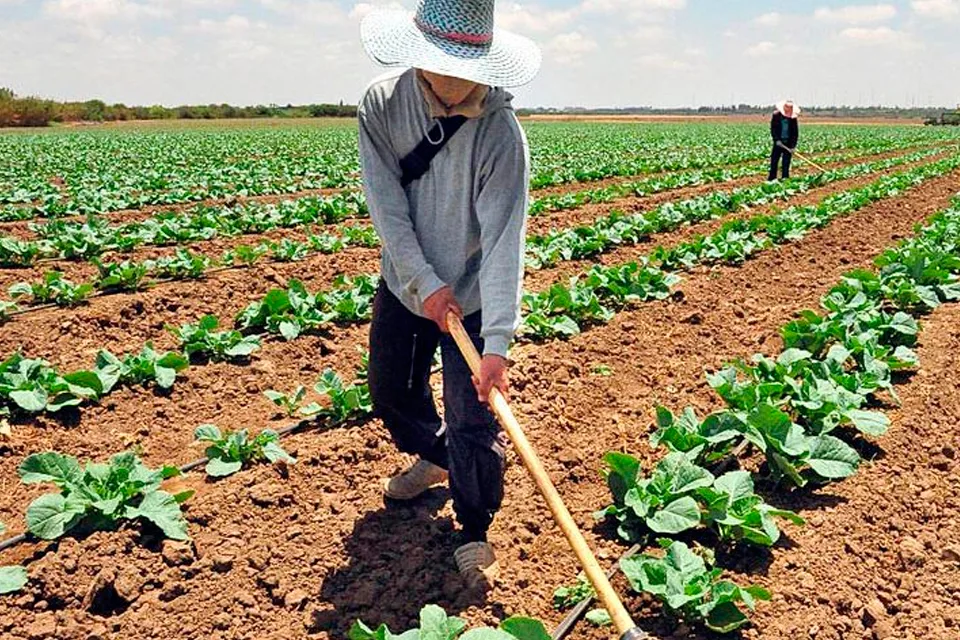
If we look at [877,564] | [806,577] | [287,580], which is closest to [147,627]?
[287,580]

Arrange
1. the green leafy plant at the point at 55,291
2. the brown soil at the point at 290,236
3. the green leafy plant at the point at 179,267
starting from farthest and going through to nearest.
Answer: the brown soil at the point at 290,236 → the green leafy plant at the point at 179,267 → the green leafy plant at the point at 55,291

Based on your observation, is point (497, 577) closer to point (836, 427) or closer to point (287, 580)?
point (287, 580)

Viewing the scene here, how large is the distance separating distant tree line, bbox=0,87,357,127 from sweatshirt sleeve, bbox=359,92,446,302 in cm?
4642

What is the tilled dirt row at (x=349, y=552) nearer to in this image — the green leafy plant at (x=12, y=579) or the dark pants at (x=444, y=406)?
the green leafy plant at (x=12, y=579)

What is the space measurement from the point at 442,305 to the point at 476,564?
103 cm

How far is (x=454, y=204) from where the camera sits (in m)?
2.89

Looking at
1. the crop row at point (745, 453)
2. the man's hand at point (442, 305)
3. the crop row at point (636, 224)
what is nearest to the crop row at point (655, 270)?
the crop row at point (636, 224)

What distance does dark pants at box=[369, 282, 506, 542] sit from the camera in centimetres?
296

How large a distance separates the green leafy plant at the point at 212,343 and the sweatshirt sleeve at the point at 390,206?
2.93 meters

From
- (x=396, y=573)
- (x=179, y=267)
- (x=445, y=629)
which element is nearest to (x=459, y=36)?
(x=445, y=629)

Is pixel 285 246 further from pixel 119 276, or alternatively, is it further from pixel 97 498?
pixel 97 498

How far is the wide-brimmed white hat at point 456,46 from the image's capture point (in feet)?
8.14

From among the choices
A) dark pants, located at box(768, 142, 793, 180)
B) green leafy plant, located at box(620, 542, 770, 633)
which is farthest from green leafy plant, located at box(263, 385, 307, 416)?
dark pants, located at box(768, 142, 793, 180)

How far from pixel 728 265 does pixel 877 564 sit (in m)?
5.86
